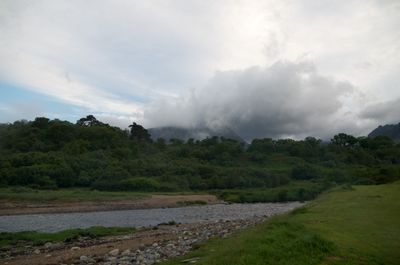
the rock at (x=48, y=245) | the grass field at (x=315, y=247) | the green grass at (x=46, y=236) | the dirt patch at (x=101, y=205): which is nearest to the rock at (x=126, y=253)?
the grass field at (x=315, y=247)

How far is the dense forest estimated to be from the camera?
339ft

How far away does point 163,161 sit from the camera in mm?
134625

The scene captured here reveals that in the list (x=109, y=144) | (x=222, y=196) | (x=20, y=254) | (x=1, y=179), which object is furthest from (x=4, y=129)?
(x=20, y=254)

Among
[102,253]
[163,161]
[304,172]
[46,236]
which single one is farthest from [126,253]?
[304,172]

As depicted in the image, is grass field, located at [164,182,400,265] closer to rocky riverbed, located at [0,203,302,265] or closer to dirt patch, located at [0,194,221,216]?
rocky riverbed, located at [0,203,302,265]

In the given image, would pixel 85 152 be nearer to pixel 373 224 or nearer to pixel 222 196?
pixel 222 196

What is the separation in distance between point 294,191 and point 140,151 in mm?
70900

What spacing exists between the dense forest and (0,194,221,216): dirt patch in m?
18.2

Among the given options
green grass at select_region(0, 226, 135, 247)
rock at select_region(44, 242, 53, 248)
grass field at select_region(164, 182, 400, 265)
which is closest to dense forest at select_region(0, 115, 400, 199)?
green grass at select_region(0, 226, 135, 247)

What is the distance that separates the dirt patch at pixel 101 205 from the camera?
224 ft

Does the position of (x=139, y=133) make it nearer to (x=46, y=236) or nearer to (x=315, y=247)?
(x=46, y=236)

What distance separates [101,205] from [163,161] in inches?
2256

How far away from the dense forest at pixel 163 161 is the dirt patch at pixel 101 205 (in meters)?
18.2

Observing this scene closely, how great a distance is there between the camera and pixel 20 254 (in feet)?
93.7
